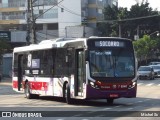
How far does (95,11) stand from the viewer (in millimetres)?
92812

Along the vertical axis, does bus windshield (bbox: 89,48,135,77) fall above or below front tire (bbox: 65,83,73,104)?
above

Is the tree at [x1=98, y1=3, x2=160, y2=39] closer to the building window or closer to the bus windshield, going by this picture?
the building window

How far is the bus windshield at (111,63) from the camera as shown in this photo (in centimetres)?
2133

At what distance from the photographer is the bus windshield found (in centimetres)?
2133

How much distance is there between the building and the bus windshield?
60.6 meters

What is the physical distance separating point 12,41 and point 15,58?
43397mm

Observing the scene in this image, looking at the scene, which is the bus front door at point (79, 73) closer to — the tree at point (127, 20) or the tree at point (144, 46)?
the tree at point (144, 46)

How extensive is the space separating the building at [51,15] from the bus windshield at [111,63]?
60.6 m

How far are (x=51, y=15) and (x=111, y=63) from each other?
6510 cm

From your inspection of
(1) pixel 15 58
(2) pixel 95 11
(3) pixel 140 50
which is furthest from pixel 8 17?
(1) pixel 15 58

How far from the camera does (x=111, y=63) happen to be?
70.6ft

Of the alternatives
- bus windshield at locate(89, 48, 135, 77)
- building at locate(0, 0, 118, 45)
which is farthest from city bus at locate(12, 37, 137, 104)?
building at locate(0, 0, 118, 45)

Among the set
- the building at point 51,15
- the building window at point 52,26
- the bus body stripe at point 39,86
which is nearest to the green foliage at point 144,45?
the building at point 51,15

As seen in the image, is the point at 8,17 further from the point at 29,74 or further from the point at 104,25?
the point at 29,74
